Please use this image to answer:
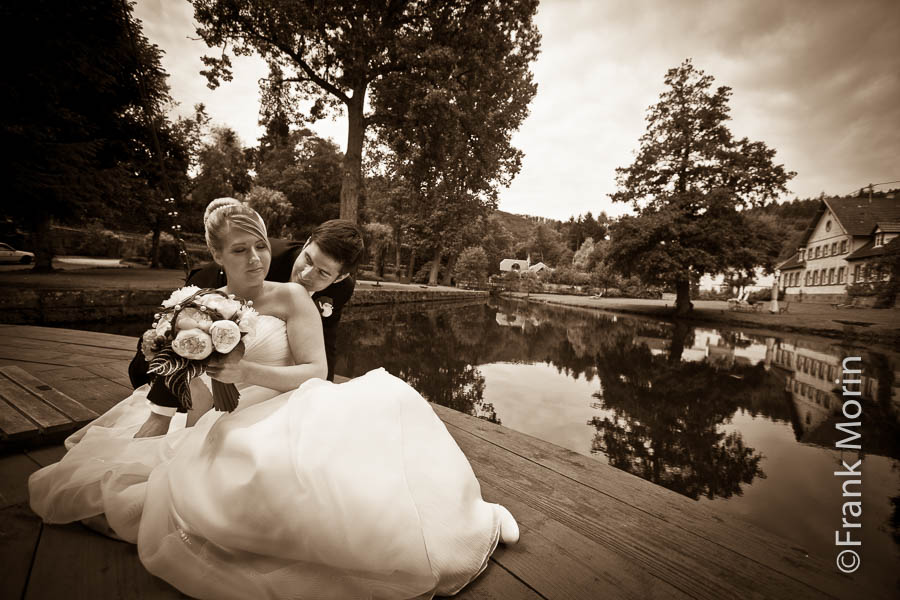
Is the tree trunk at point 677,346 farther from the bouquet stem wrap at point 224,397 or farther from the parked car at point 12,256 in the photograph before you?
the parked car at point 12,256

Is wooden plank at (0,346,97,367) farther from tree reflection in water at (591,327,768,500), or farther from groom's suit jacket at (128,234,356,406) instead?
tree reflection in water at (591,327,768,500)

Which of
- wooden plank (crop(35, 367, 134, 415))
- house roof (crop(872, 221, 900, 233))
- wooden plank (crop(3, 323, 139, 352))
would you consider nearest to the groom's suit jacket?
wooden plank (crop(35, 367, 134, 415))

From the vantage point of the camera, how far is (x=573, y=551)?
1.58 metres

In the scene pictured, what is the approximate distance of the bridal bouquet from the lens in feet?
4.00

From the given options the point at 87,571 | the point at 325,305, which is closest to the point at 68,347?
the point at 325,305

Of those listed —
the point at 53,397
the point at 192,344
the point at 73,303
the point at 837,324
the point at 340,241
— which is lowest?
the point at 73,303

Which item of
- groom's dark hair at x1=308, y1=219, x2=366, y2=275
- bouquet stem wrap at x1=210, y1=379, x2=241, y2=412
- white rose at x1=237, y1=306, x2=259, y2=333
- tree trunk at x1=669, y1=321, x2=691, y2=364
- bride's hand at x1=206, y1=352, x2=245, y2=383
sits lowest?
tree trunk at x1=669, y1=321, x2=691, y2=364

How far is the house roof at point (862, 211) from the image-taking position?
24.4m

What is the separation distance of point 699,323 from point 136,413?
2382 cm

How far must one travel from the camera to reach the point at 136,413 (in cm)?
213

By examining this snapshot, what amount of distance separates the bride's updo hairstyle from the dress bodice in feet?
1.38

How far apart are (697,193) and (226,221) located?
24673mm

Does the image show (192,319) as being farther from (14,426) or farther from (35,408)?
(35,408)

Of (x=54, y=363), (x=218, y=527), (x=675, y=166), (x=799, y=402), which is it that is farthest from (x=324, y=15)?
(x=675, y=166)
